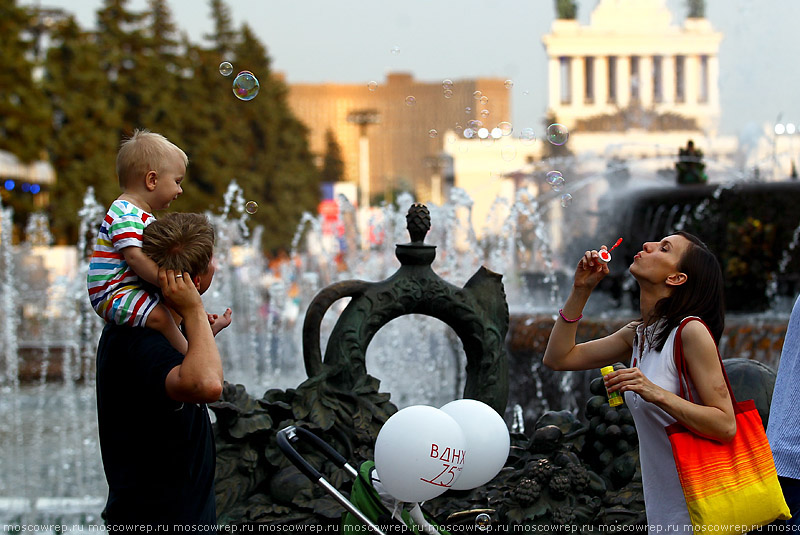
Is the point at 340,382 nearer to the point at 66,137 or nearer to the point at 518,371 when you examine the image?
the point at 518,371

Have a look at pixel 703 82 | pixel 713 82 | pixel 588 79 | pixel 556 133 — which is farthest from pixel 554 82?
A: pixel 556 133

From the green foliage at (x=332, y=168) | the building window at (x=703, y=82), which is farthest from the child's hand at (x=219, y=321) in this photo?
the green foliage at (x=332, y=168)

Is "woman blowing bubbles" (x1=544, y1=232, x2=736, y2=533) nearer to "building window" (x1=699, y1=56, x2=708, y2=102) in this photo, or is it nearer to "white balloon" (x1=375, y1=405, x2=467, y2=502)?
"white balloon" (x1=375, y1=405, x2=467, y2=502)

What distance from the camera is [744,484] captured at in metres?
2.38

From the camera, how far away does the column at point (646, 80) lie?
52781mm

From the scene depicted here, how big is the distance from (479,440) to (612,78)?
52.4 meters

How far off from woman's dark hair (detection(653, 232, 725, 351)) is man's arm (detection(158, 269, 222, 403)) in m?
1.11

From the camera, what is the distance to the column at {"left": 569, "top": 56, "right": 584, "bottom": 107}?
52.6 metres

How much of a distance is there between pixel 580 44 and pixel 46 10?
31.2m

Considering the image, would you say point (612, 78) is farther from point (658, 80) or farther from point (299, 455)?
point (299, 455)

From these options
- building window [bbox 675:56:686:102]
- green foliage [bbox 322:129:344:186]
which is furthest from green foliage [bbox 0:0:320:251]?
green foliage [bbox 322:129:344:186]

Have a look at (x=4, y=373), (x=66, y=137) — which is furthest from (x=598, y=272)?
(x=66, y=137)

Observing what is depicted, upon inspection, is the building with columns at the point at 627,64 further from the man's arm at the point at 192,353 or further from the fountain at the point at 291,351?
the man's arm at the point at 192,353

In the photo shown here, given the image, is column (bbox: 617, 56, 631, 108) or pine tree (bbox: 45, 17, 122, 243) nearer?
pine tree (bbox: 45, 17, 122, 243)
